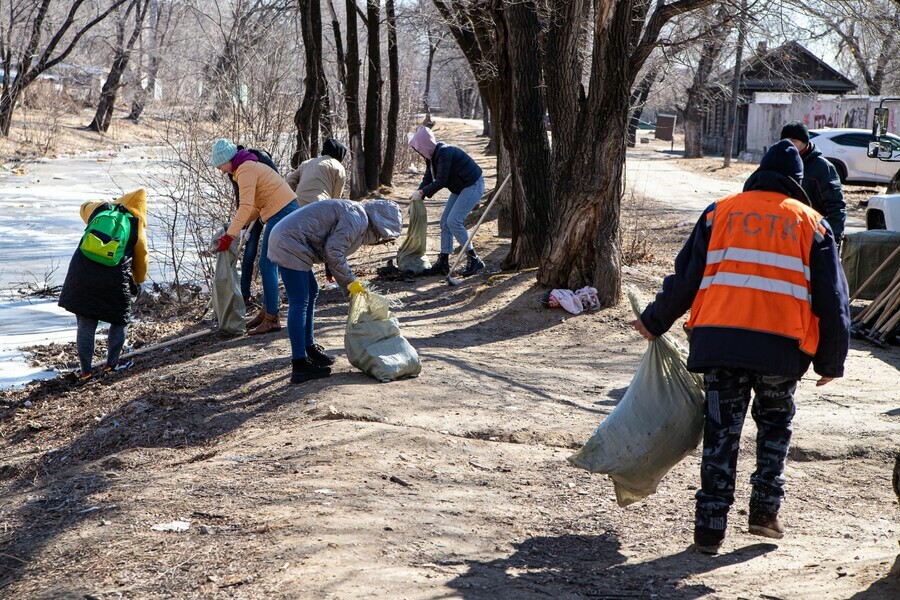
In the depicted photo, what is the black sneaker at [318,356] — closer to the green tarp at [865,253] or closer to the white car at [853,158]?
the green tarp at [865,253]

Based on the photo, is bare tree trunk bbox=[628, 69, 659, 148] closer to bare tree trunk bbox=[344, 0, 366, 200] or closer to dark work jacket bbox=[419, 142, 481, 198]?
dark work jacket bbox=[419, 142, 481, 198]

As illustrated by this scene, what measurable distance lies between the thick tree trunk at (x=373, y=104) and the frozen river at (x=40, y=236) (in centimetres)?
445

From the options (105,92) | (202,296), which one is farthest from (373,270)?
(105,92)

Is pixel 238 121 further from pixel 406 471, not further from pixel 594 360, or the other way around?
pixel 406 471

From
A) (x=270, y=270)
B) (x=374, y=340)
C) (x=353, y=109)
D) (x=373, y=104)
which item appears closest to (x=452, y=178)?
(x=270, y=270)

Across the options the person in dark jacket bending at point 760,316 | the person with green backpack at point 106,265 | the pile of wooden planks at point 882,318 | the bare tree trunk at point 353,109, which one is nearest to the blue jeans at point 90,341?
the person with green backpack at point 106,265

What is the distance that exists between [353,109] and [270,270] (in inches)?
456

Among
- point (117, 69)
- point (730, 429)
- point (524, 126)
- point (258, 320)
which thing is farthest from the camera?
point (117, 69)

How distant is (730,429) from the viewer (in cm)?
348

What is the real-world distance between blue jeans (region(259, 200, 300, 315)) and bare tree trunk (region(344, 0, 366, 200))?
10.9m

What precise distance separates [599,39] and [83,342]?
489 centimetres

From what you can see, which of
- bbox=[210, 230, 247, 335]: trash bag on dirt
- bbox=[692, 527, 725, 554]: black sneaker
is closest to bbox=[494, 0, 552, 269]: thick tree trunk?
bbox=[210, 230, 247, 335]: trash bag on dirt

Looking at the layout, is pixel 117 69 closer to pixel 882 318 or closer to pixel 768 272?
pixel 882 318

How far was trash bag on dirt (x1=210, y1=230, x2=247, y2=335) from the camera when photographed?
7.38 metres
